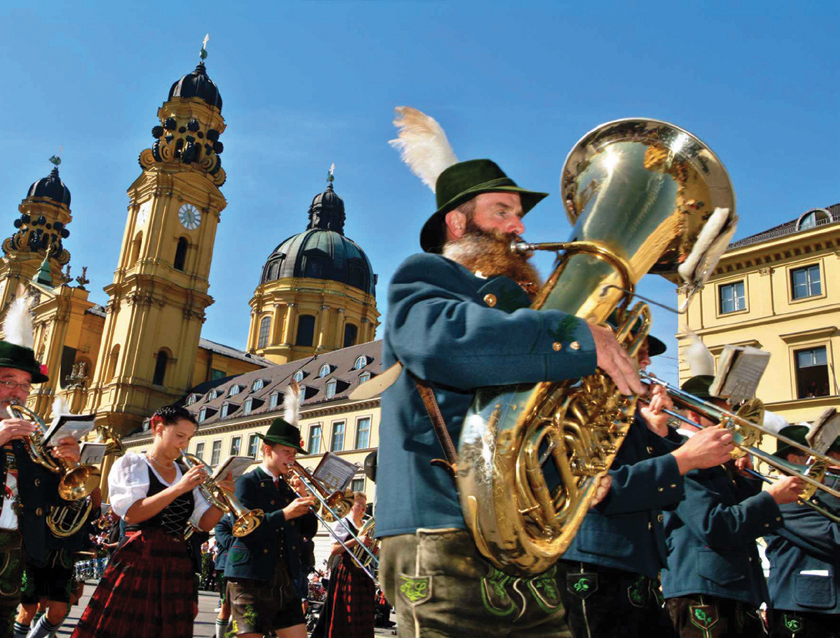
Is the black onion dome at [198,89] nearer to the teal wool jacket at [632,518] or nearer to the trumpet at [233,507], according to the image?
the trumpet at [233,507]

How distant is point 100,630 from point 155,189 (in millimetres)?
56060

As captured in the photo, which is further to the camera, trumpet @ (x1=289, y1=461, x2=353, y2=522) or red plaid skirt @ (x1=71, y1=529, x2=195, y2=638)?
trumpet @ (x1=289, y1=461, x2=353, y2=522)

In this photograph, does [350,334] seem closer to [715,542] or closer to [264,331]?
[264,331]

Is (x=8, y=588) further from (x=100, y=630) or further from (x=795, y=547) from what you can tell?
(x=795, y=547)

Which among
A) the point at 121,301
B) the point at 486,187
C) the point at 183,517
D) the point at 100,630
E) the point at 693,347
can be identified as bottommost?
the point at 100,630

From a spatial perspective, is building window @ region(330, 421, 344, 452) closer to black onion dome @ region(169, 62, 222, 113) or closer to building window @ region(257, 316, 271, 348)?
building window @ region(257, 316, 271, 348)

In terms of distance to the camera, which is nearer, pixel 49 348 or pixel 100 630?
pixel 100 630

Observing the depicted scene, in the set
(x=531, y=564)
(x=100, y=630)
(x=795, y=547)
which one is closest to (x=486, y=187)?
(x=531, y=564)

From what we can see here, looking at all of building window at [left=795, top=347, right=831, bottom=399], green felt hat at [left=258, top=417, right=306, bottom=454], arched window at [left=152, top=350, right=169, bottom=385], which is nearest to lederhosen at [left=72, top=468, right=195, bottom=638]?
green felt hat at [left=258, top=417, right=306, bottom=454]

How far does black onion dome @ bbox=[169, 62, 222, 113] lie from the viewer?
60062 millimetres

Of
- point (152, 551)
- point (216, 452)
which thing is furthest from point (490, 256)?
point (216, 452)

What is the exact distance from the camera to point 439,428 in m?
2.48

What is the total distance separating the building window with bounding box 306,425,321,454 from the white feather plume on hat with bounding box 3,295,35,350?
3904 centimetres

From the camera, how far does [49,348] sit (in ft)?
196
